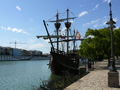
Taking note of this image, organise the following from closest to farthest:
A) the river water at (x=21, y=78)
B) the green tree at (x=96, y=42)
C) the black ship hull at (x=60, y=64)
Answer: the river water at (x=21, y=78) < the green tree at (x=96, y=42) < the black ship hull at (x=60, y=64)

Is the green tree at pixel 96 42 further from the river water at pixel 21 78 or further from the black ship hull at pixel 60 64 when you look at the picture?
the river water at pixel 21 78

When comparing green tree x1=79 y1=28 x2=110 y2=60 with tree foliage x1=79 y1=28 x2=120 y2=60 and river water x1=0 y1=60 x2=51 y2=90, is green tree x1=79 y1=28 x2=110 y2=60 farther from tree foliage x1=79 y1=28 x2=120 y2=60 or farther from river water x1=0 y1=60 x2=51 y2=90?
river water x1=0 y1=60 x2=51 y2=90

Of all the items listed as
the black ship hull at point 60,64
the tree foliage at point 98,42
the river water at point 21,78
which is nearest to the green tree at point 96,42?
the tree foliage at point 98,42

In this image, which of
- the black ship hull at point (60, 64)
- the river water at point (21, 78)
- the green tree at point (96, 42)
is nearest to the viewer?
the river water at point (21, 78)

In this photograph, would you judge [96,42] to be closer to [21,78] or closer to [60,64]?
[60,64]

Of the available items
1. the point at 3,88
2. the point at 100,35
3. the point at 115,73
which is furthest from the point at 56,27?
the point at 115,73

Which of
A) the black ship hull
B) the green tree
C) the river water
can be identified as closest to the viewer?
the river water

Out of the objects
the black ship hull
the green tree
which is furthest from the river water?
the green tree

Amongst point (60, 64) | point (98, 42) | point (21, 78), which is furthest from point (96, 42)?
point (21, 78)

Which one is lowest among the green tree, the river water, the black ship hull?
the river water

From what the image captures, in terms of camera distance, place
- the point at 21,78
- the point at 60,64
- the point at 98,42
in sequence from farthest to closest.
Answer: the point at 60,64
the point at 98,42
the point at 21,78

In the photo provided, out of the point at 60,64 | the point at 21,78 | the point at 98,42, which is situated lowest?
the point at 21,78

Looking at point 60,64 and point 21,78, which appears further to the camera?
point 60,64

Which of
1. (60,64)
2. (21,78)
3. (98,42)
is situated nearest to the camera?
(21,78)
